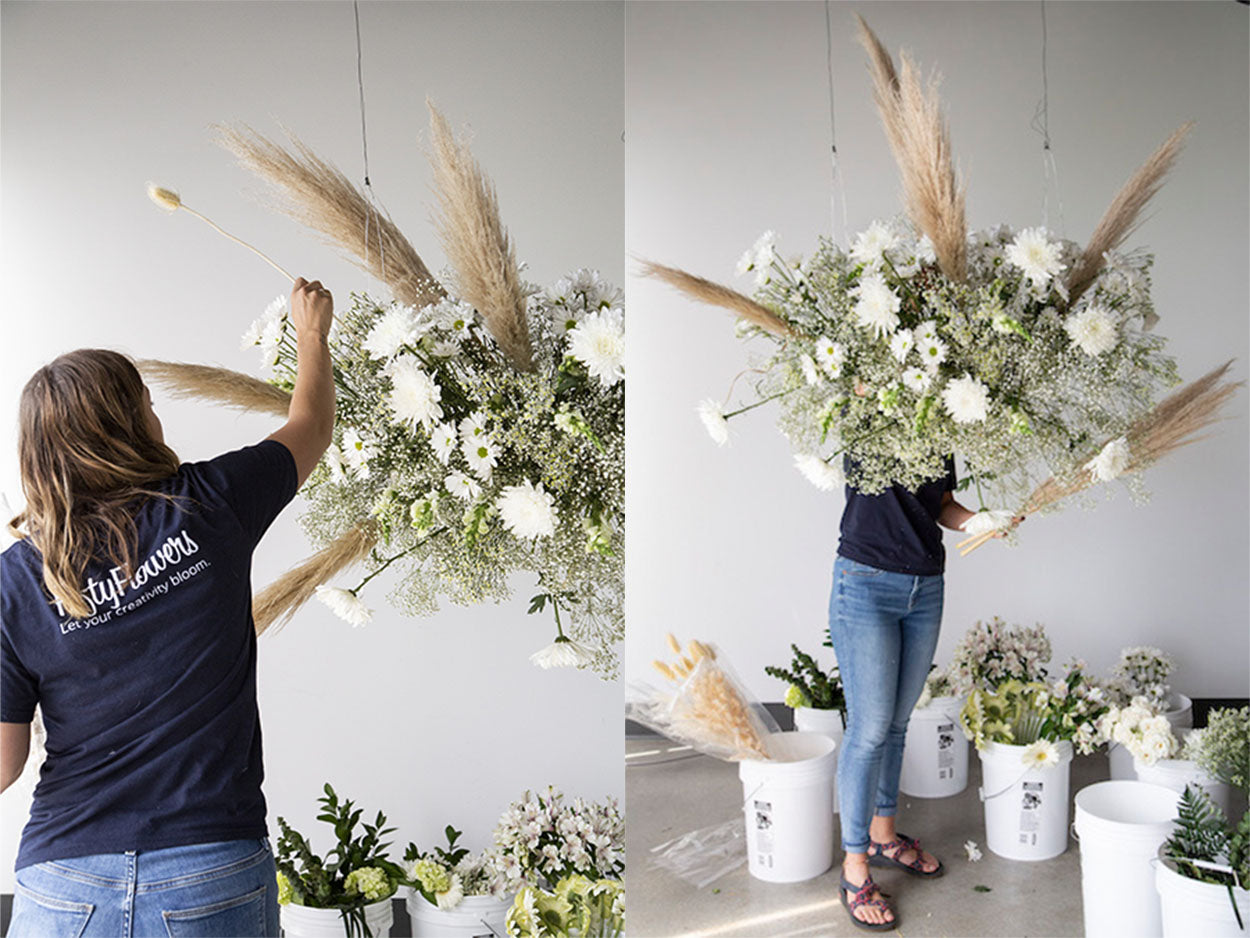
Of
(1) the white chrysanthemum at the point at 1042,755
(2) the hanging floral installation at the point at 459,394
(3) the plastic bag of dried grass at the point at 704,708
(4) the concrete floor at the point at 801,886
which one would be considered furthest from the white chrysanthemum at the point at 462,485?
(1) the white chrysanthemum at the point at 1042,755

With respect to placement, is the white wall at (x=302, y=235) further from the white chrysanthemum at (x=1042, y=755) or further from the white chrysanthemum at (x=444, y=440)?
the white chrysanthemum at (x=1042, y=755)

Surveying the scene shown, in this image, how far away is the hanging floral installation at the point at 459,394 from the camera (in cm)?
106

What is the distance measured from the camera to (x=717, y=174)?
1.43 meters

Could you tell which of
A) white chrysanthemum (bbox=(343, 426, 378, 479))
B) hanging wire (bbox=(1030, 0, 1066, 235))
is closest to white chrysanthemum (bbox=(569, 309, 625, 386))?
white chrysanthemum (bbox=(343, 426, 378, 479))

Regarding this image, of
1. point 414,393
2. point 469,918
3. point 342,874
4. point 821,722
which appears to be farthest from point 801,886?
point 414,393

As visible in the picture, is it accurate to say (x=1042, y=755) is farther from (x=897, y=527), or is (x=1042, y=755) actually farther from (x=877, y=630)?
(x=897, y=527)

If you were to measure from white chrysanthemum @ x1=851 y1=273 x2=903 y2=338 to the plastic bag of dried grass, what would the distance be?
0.55 m

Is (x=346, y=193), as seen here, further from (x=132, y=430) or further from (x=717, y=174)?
(x=717, y=174)

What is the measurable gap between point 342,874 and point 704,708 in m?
0.82

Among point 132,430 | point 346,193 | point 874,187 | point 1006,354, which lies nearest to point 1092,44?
point 874,187

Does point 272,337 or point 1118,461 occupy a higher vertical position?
point 272,337

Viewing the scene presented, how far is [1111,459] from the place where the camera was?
1437 millimetres

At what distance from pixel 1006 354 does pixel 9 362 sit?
1.66 m

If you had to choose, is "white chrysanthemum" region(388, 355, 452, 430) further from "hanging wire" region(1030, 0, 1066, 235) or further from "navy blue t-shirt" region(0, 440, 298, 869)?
"hanging wire" region(1030, 0, 1066, 235)
